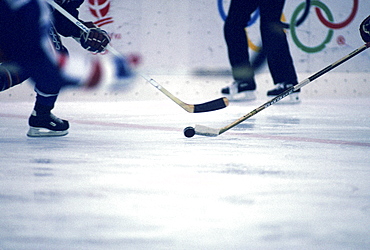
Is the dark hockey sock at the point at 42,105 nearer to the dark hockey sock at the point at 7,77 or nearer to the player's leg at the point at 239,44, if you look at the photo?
the dark hockey sock at the point at 7,77

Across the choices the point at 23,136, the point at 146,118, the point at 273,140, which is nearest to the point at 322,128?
the point at 273,140

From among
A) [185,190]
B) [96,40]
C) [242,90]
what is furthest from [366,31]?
[242,90]

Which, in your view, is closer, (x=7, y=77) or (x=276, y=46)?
(x=7, y=77)

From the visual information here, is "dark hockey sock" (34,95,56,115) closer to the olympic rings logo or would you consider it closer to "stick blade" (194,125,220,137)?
"stick blade" (194,125,220,137)

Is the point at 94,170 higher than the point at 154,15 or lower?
higher

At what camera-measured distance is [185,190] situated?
4.09 ft

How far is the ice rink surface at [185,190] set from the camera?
35.8 inches

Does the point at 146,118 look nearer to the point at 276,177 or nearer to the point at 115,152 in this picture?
the point at 115,152

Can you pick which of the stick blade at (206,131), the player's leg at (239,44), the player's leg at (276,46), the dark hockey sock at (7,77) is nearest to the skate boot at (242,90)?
the player's leg at (239,44)

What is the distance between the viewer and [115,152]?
6.09ft

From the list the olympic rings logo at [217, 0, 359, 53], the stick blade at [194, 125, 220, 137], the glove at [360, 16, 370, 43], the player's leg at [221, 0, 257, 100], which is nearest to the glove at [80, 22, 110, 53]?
the stick blade at [194, 125, 220, 137]

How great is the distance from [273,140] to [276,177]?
76 cm

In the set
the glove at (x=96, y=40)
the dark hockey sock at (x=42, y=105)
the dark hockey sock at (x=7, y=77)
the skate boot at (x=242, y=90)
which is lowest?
the skate boot at (x=242, y=90)

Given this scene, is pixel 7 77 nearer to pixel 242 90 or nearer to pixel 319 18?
pixel 242 90
